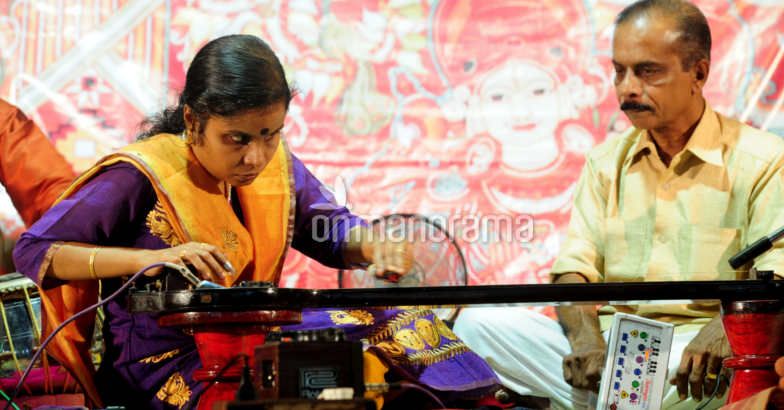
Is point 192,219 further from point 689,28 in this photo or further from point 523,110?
point 689,28

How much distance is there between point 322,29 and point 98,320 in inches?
51.4

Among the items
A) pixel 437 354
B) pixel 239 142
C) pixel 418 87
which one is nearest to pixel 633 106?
pixel 418 87

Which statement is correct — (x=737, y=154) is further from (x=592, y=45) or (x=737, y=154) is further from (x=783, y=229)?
(x=783, y=229)

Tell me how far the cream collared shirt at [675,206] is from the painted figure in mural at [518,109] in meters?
0.12

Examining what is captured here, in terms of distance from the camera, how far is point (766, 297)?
8.10 ft

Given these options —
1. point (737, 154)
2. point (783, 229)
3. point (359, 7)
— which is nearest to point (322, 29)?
point (359, 7)

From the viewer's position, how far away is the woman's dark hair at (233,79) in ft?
9.93

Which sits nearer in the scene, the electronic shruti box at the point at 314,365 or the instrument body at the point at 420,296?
the electronic shruti box at the point at 314,365

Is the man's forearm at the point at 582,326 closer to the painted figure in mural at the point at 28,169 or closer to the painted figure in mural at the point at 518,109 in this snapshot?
the painted figure in mural at the point at 518,109

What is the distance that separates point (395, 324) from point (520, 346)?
2.33 ft

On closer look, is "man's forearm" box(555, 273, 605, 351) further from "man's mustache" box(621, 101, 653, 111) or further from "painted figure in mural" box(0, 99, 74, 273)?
"painted figure in mural" box(0, 99, 74, 273)

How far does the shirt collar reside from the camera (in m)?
3.65

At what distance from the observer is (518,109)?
3.80 meters

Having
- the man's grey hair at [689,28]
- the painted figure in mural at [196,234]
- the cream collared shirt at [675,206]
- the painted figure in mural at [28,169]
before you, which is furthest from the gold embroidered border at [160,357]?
the man's grey hair at [689,28]
